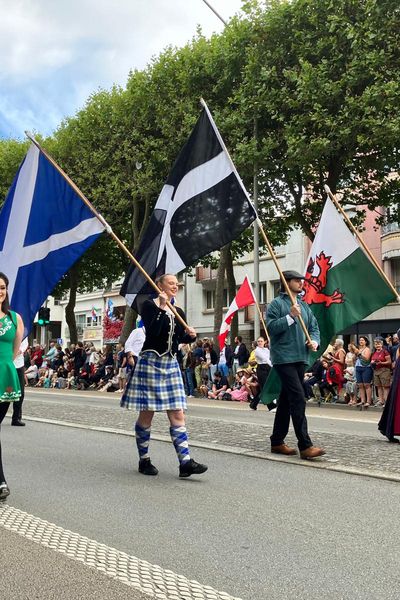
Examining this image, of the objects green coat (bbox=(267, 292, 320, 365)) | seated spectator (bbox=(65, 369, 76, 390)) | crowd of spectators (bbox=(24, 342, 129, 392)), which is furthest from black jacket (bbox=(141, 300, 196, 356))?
seated spectator (bbox=(65, 369, 76, 390))

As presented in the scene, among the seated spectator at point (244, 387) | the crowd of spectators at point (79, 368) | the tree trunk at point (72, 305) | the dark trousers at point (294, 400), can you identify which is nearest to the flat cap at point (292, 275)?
the dark trousers at point (294, 400)

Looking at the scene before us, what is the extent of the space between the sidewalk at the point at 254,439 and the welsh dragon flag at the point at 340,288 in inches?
39.4

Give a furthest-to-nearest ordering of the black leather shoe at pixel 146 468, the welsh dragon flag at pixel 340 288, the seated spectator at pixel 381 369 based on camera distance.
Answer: the seated spectator at pixel 381 369
the welsh dragon flag at pixel 340 288
the black leather shoe at pixel 146 468

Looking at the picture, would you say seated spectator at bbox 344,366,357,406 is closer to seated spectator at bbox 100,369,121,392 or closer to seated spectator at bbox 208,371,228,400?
seated spectator at bbox 208,371,228,400

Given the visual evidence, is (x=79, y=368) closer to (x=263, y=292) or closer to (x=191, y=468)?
(x=263, y=292)

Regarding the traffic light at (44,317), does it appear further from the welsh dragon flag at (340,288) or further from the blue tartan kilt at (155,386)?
the blue tartan kilt at (155,386)

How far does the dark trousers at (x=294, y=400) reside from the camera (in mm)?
7312

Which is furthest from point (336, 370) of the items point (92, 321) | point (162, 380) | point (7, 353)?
point (92, 321)

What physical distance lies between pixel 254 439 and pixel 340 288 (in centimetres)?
232

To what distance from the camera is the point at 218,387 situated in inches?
920

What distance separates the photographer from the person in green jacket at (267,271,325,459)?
7.36 metres

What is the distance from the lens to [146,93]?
93.7 ft

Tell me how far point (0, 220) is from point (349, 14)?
17.2 metres

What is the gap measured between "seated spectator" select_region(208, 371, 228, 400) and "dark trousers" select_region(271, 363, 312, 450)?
15176mm
